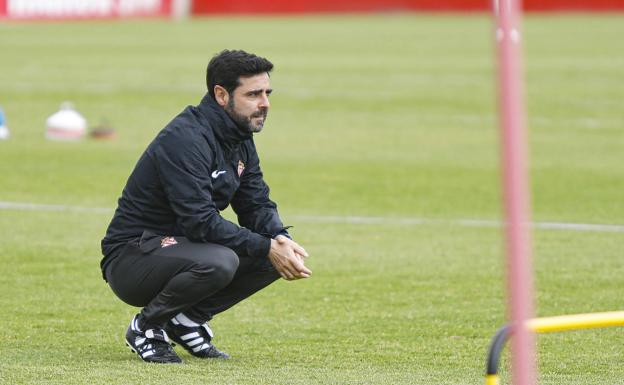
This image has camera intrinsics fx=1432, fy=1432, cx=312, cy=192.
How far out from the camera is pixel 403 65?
31.6 m

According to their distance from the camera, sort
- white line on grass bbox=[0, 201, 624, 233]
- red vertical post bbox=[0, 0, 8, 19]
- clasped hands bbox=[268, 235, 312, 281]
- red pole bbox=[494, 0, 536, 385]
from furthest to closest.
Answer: red vertical post bbox=[0, 0, 8, 19], white line on grass bbox=[0, 201, 624, 233], clasped hands bbox=[268, 235, 312, 281], red pole bbox=[494, 0, 536, 385]

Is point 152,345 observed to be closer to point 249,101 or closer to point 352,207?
point 249,101

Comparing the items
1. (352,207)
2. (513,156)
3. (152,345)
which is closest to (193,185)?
(152,345)

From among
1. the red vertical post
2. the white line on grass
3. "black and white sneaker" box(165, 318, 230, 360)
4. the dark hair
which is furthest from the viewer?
the red vertical post

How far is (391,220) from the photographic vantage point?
1366 centimetres

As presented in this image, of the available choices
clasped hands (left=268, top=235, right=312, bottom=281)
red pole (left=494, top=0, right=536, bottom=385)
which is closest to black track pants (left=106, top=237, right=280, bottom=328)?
clasped hands (left=268, top=235, right=312, bottom=281)

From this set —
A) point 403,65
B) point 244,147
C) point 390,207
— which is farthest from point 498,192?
point 403,65

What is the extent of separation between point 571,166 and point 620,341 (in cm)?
958

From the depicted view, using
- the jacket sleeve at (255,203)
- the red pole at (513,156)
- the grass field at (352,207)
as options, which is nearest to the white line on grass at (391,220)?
the grass field at (352,207)

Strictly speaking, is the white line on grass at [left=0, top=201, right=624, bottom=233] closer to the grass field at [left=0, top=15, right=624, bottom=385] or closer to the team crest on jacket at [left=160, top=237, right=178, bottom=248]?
the grass field at [left=0, top=15, right=624, bottom=385]

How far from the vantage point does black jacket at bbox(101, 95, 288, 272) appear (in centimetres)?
729

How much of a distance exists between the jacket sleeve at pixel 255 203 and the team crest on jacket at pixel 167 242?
1.85 ft

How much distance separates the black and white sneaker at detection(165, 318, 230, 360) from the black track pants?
70 millimetres

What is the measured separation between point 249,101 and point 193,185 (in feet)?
1.81
